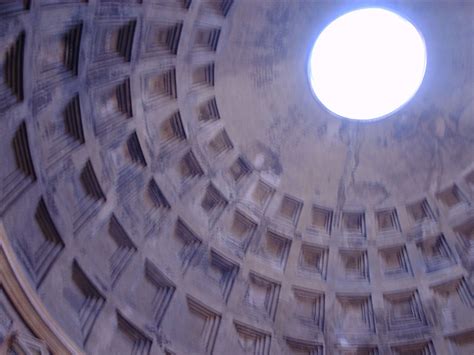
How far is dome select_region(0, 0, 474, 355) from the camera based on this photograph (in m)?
12.6

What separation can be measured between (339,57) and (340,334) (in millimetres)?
8615

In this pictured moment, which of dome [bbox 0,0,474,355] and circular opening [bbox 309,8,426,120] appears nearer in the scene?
dome [bbox 0,0,474,355]

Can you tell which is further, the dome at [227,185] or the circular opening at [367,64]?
the circular opening at [367,64]

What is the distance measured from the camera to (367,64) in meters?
22.0

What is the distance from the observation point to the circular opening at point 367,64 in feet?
62.8

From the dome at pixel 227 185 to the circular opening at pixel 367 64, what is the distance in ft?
1.80

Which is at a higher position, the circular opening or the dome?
the circular opening

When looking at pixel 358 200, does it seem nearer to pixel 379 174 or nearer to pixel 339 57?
pixel 379 174

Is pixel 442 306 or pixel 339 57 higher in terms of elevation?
A: pixel 339 57

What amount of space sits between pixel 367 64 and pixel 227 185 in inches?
285

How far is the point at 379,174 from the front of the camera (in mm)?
18891

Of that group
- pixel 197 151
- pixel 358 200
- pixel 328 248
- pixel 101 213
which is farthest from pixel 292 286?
pixel 101 213

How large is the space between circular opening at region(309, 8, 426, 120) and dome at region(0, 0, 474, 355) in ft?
1.80

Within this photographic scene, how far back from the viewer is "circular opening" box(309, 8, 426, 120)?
19.1 m
